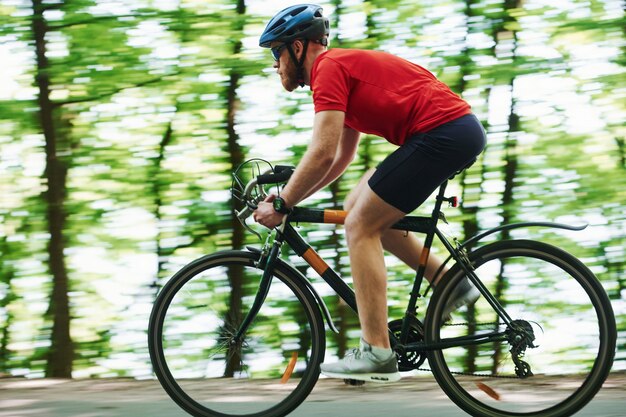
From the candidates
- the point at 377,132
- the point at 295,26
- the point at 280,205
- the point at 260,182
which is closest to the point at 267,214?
the point at 280,205

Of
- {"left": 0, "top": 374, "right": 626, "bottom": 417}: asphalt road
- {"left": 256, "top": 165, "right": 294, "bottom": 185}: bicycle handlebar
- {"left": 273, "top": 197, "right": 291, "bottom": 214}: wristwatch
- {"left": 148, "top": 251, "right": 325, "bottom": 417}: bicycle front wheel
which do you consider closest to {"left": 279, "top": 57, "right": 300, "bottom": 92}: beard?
{"left": 256, "top": 165, "right": 294, "bottom": 185}: bicycle handlebar

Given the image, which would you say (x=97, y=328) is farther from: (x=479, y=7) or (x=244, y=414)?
(x=479, y=7)

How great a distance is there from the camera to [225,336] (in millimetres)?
4520

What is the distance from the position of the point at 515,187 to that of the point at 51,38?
4017 millimetres

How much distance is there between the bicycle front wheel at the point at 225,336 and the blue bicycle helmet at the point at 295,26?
1142mm

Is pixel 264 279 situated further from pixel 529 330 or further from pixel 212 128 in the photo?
pixel 212 128

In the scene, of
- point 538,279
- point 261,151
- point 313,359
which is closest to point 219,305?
point 313,359

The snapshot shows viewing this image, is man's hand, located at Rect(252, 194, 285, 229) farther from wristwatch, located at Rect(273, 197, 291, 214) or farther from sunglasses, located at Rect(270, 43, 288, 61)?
sunglasses, located at Rect(270, 43, 288, 61)

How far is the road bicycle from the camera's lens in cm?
424

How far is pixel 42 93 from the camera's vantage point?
23.2ft

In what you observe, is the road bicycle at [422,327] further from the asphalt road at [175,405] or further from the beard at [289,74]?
the beard at [289,74]

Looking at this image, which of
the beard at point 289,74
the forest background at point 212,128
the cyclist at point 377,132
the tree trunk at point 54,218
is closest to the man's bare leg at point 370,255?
the cyclist at point 377,132

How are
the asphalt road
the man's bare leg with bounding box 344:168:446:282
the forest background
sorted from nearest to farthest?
the man's bare leg with bounding box 344:168:446:282 → the asphalt road → the forest background

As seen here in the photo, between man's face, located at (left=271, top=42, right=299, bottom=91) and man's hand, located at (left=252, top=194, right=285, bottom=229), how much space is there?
591 millimetres
